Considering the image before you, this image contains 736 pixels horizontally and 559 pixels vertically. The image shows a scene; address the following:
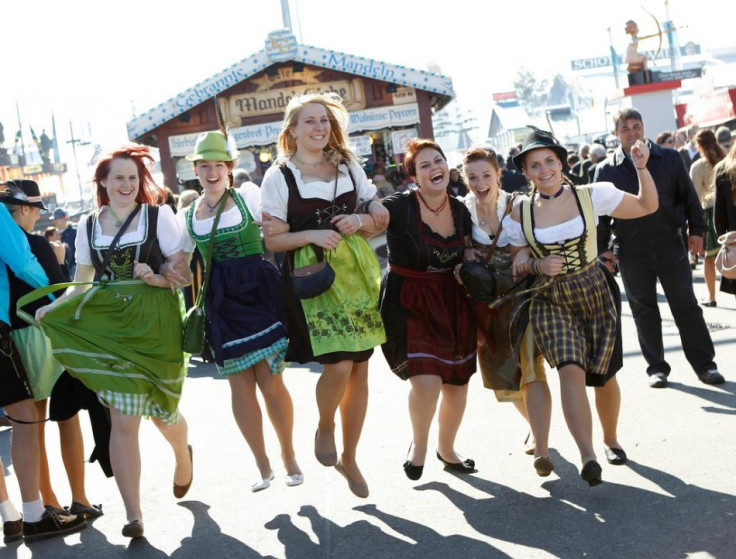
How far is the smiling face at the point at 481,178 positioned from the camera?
18.4 ft

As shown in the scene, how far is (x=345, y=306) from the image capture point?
528cm

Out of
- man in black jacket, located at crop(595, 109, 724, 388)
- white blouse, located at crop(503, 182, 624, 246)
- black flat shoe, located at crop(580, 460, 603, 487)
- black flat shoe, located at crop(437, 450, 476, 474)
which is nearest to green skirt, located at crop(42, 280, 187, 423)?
black flat shoe, located at crop(437, 450, 476, 474)

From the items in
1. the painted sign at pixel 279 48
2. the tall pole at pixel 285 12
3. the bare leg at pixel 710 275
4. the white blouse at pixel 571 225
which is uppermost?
the tall pole at pixel 285 12

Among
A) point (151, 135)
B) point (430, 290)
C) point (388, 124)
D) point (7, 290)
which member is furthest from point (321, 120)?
point (151, 135)

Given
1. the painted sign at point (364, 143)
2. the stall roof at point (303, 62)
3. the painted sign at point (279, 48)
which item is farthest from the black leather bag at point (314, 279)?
the painted sign at point (279, 48)

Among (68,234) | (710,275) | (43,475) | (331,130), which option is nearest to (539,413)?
(331,130)

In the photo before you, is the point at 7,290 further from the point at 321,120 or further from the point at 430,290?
the point at 430,290

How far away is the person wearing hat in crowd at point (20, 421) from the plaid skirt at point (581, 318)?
9.08ft

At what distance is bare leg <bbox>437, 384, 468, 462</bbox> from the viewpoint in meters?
5.57

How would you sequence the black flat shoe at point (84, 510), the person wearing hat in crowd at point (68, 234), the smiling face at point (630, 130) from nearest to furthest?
the black flat shoe at point (84, 510) < the smiling face at point (630, 130) < the person wearing hat in crowd at point (68, 234)

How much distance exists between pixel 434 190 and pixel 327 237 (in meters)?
0.66

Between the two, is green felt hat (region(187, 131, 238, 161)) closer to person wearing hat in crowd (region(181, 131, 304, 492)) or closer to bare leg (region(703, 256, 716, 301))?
person wearing hat in crowd (region(181, 131, 304, 492))

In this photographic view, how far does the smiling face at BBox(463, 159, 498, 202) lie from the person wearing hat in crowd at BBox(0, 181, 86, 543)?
2484 millimetres

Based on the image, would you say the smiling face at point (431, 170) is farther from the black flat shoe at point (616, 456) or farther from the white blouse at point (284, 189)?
the black flat shoe at point (616, 456)
